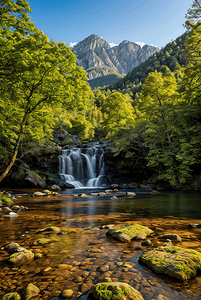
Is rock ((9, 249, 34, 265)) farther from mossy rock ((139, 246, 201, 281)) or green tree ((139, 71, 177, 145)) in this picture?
green tree ((139, 71, 177, 145))

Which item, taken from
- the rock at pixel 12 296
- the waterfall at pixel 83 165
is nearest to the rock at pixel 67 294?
the rock at pixel 12 296

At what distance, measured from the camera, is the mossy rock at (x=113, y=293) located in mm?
1948

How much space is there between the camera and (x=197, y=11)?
12.6 m

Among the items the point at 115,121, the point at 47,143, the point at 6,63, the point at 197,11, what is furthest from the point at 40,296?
the point at 115,121

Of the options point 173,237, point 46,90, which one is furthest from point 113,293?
point 46,90

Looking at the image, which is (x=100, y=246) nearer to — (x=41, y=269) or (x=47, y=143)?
(x=41, y=269)

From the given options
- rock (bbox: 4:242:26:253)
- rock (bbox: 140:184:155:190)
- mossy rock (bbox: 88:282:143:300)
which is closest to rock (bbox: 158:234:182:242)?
mossy rock (bbox: 88:282:143:300)

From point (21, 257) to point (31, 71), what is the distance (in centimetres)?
672

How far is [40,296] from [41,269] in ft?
2.25

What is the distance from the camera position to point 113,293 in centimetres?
198

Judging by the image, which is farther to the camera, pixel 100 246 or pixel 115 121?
pixel 115 121

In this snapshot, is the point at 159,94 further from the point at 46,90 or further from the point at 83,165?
the point at 46,90

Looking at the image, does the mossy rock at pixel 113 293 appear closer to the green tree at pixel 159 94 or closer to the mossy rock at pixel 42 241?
the mossy rock at pixel 42 241

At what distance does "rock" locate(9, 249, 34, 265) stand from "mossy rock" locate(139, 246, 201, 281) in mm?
2065
